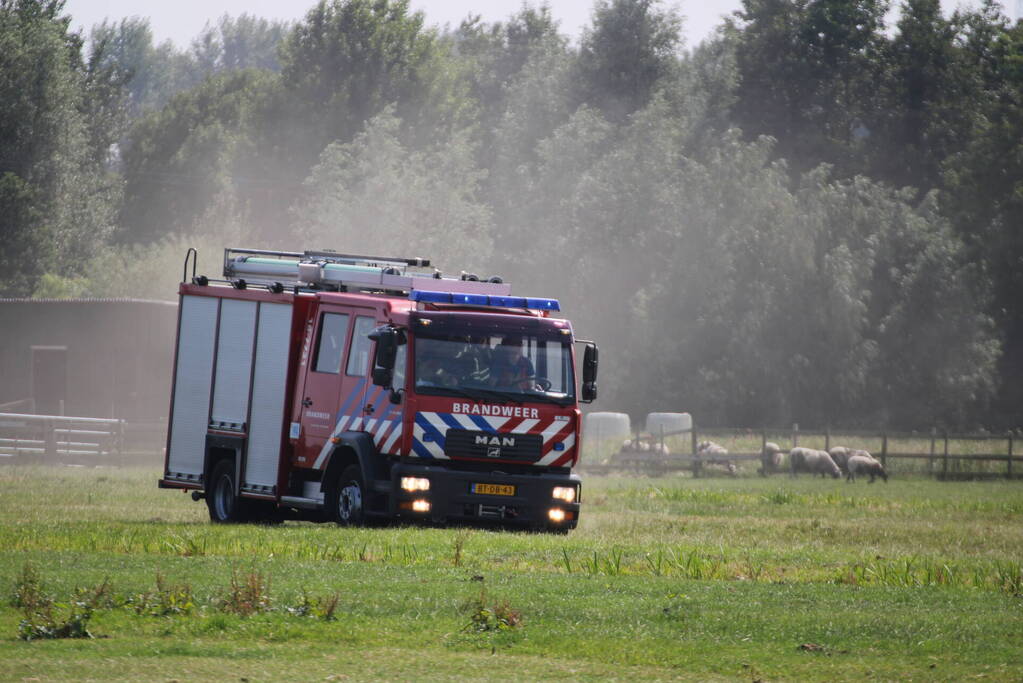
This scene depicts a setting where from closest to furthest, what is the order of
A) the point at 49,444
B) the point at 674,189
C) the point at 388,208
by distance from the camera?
the point at 49,444, the point at 674,189, the point at 388,208

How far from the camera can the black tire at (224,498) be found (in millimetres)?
22484

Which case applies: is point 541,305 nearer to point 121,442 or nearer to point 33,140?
point 121,442

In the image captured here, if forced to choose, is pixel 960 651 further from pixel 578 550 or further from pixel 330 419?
pixel 330 419

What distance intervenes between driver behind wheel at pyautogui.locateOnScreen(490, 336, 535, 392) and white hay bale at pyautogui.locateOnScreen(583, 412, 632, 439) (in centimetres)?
4266

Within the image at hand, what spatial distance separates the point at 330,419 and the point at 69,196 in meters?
49.8

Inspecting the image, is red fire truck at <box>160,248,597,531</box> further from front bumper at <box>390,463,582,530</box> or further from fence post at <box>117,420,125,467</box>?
fence post at <box>117,420,125,467</box>

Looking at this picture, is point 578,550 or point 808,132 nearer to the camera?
point 578,550

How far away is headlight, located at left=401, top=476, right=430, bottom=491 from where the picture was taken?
19938mm

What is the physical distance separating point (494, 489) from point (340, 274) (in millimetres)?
3827

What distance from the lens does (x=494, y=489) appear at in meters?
20.4

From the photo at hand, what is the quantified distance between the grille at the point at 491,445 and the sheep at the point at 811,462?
85.1ft

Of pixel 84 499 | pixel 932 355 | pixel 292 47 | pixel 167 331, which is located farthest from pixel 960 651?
pixel 292 47

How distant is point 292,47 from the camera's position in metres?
101

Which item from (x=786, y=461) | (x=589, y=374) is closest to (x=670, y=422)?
(x=786, y=461)
